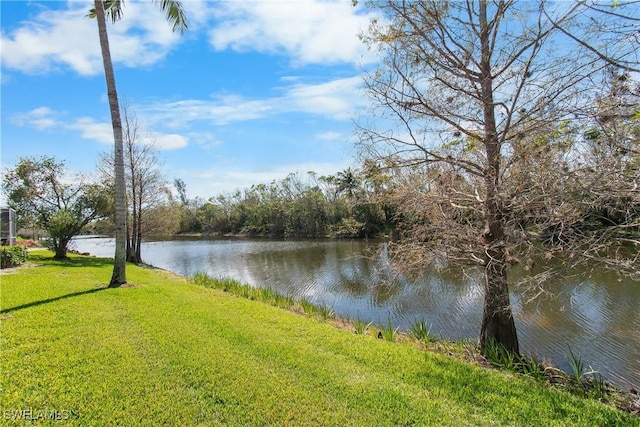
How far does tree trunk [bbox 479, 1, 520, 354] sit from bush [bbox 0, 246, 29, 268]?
45.9 feet

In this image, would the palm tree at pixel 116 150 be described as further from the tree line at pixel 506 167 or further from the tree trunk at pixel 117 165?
the tree line at pixel 506 167

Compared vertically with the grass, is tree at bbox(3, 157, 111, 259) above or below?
above

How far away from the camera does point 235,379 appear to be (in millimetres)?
4066

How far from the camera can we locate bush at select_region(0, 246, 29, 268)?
11.4 meters

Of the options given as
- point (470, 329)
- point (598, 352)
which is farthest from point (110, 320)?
point (598, 352)

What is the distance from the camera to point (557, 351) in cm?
805

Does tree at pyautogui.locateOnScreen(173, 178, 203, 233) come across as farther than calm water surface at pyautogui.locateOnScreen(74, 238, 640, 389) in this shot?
Yes

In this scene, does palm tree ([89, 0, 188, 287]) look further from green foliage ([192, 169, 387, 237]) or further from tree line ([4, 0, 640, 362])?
green foliage ([192, 169, 387, 237])

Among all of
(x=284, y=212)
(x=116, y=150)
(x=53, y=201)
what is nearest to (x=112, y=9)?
(x=116, y=150)

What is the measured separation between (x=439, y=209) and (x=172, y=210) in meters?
21.3

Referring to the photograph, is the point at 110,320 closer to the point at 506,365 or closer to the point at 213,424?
the point at 213,424

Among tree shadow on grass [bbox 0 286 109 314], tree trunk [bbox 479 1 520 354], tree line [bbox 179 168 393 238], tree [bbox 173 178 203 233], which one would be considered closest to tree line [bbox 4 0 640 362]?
tree trunk [bbox 479 1 520 354]

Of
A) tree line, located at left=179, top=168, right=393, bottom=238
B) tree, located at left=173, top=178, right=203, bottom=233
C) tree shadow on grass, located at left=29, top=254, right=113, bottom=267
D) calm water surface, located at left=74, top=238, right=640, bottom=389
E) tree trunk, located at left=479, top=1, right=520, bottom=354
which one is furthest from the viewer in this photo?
tree, located at left=173, top=178, right=203, bottom=233

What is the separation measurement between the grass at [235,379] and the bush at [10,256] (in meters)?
6.77
